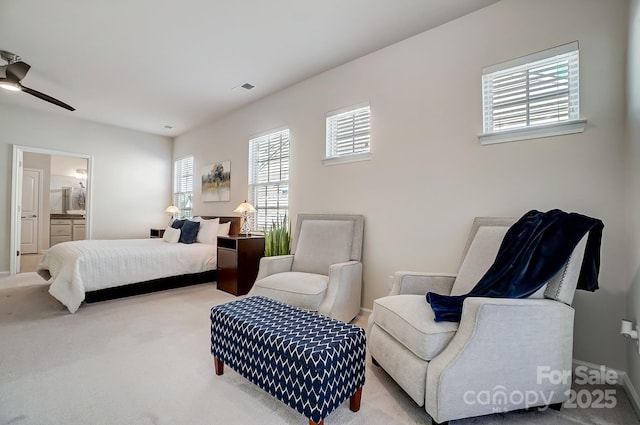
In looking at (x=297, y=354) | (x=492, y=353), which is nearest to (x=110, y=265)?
(x=297, y=354)

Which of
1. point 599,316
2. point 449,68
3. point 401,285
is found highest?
point 449,68

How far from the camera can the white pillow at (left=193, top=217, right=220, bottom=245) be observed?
15.1 ft

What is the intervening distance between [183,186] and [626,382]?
685 cm

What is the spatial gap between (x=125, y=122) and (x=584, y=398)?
7.15 meters

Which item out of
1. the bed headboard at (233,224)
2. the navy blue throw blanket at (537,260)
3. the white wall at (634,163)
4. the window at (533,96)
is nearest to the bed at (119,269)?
the bed headboard at (233,224)

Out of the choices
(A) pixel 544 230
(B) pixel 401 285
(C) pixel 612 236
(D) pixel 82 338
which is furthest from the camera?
(D) pixel 82 338

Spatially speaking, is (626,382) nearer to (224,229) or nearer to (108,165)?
(224,229)

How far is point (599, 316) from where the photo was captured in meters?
1.91

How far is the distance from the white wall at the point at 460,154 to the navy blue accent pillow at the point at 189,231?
5.99 feet

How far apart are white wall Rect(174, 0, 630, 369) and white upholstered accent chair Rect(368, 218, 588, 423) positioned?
682mm

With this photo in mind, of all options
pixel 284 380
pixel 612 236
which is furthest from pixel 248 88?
pixel 612 236

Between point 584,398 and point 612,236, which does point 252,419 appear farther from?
point 612,236

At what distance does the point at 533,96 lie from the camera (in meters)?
2.21

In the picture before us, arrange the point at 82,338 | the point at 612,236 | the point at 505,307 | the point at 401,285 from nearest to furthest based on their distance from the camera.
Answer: the point at 505,307 → the point at 612,236 → the point at 401,285 → the point at 82,338
